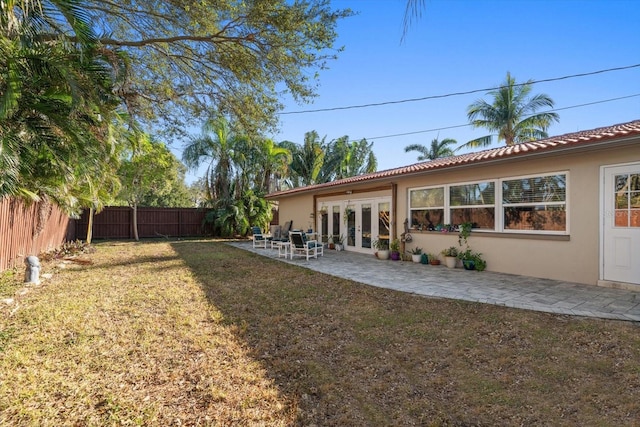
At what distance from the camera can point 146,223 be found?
20.6 meters

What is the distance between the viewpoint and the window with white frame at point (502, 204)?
23.9 feet

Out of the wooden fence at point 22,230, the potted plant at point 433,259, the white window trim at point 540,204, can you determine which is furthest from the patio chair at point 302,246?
the wooden fence at point 22,230

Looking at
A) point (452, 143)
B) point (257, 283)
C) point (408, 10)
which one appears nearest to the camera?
point (408, 10)

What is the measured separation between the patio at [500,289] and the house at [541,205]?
1.78 ft

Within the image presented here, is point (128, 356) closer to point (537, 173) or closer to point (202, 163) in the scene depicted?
point (537, 173)

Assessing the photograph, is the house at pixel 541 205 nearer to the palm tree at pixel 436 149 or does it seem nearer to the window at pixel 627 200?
the window at pixel 627 200

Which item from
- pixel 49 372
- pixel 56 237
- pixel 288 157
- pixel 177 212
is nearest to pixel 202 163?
pixel 177 212

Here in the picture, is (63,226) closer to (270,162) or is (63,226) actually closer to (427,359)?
(270,162)

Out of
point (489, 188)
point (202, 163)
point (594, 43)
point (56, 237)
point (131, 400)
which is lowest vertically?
point (131, 400)

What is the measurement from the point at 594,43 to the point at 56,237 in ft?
66.1

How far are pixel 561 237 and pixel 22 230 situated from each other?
13668 mm

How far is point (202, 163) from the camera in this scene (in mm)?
20594

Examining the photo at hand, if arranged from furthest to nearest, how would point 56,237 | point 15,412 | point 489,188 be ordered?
point 56,237 → point 489,188 → point 15,412

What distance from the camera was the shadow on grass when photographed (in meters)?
2.69
